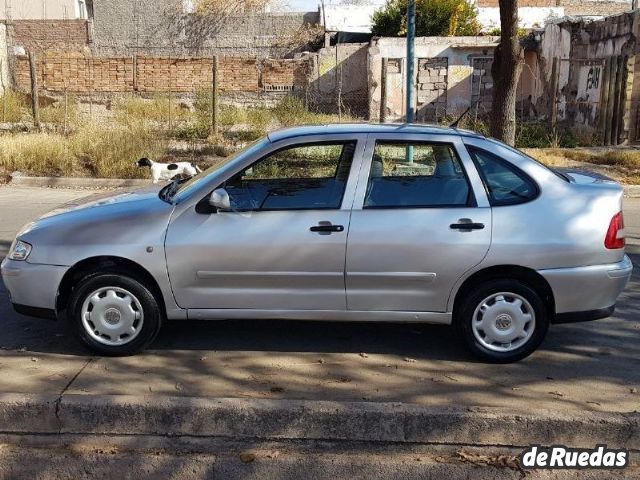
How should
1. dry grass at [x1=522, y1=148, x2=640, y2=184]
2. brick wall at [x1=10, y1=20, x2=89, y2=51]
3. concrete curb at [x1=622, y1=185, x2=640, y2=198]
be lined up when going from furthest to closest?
brick wall at [x1=10, y1=20, x2=89, y2=51] < dry grass at [x1=522, y1=148, x2=640, y2=184] < concrete curb at [x1=622, y1=185, x2=640, y2=198]

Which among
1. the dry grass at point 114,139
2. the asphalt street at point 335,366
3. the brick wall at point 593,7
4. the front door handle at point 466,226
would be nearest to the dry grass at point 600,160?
the dry grass at point 114,139

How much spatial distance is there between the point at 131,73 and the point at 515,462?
24.4 meters

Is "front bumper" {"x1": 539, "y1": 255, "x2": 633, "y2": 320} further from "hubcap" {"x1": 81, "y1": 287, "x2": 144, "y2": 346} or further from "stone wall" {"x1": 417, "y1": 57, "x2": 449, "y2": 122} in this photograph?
"stone wall" {"x1": 417, "y1": 57, "x2": 449, "y2": 122}

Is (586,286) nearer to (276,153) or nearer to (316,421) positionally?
(316,421)

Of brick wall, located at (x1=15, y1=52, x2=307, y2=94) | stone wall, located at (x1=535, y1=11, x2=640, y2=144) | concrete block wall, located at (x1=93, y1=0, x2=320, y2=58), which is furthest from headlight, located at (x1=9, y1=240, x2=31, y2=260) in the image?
concrete block wall, located at (x1=93, y1=0, x2=320, y2=58)

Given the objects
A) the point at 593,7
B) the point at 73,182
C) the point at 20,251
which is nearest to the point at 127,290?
the point at 20,251

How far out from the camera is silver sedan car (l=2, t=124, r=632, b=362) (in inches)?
190

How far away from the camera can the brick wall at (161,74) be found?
25.9 meters

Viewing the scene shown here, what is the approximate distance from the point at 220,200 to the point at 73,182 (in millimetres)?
10231

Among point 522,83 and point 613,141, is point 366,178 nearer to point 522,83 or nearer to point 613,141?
point 613,141

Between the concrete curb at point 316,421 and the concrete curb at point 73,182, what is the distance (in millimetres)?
10209

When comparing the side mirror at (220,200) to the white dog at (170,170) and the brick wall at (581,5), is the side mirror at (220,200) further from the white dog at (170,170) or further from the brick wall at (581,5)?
the brick wall at (581,5)

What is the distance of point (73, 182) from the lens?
1415 cm

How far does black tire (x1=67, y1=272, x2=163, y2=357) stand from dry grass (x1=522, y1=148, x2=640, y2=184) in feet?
37.9
